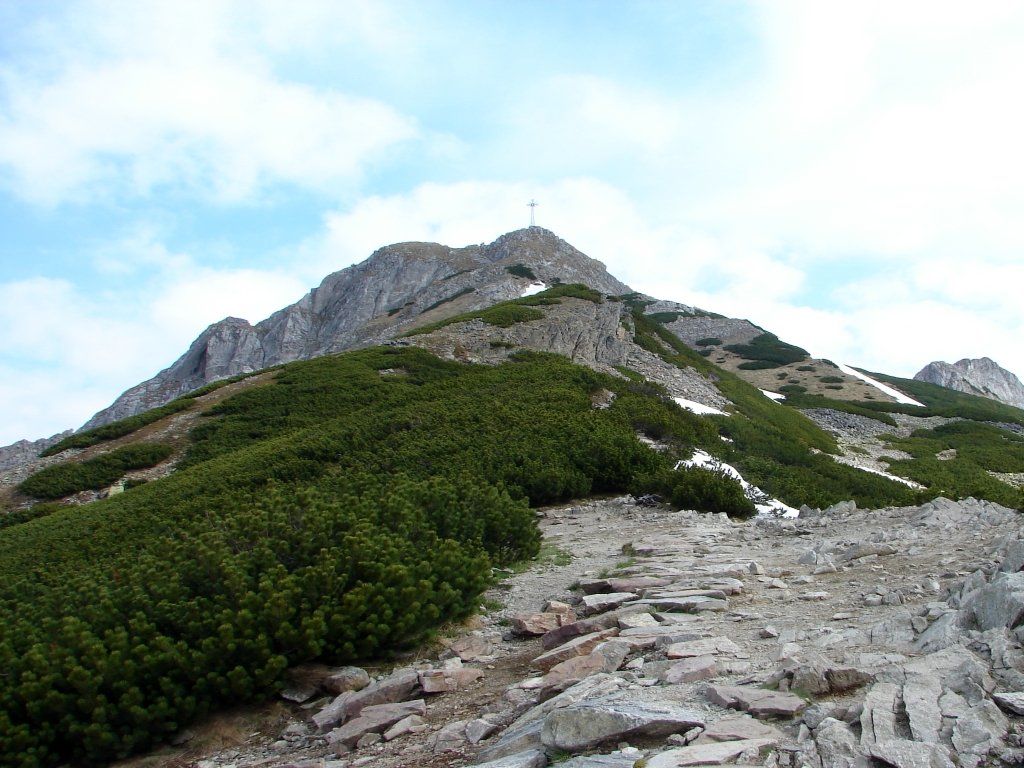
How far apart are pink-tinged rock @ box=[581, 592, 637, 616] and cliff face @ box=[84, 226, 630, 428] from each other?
172ft

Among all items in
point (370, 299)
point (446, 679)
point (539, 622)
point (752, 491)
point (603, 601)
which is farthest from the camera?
point (370, 299)

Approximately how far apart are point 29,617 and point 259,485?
998cm

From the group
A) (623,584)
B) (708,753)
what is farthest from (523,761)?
(623,584)

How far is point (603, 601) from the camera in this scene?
286 inches

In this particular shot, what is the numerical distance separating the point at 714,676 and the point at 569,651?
1468mm

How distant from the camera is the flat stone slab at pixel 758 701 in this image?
12.4 feet

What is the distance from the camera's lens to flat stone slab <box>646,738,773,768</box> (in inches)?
130

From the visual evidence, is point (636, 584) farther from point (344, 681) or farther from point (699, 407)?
point (699, 407)

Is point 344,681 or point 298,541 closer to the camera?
point 344,681

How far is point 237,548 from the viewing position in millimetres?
7512

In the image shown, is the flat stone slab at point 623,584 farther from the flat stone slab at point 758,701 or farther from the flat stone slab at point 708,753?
the flat stone slab at point 708,753

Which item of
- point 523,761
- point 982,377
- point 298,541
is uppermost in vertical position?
point 982,377

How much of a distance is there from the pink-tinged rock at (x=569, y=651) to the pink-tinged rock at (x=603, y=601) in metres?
1.23

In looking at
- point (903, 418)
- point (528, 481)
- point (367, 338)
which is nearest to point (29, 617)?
point (528, 481)
